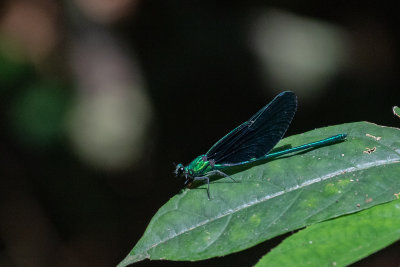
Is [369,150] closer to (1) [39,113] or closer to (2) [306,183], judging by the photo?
(2) [306,183]

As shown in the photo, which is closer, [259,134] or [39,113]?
[259,134]

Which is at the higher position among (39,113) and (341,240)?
(39,113)

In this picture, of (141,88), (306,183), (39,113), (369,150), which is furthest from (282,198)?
(141,88)

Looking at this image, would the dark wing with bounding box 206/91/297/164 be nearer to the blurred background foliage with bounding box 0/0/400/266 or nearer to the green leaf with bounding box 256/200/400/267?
the green leaf with bounding box 256/200/400/267

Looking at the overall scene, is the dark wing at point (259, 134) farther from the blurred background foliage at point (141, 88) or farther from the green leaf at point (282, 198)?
the blurred background foliage at point (141, 88)

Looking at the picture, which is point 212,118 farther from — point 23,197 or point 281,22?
point 23,197
